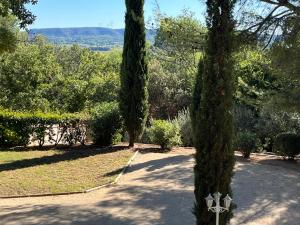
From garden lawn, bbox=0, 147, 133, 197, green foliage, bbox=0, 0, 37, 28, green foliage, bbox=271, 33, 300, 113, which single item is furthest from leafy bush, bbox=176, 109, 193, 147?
green foliage, bbox=0, 0, 37, 28

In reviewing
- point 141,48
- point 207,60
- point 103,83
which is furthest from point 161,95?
point 207,60

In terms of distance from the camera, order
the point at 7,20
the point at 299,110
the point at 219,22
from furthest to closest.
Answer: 1. the point at 299,110
2. the point at 7,20
3. the point at 219,22

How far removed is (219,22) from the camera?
635cm

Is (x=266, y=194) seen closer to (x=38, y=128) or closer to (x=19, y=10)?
(x=19, y=10)

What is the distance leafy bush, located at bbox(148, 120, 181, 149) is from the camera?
51.0 ft

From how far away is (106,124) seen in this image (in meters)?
15.9

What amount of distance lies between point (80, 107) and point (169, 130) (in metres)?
10.1

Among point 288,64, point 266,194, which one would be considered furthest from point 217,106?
point 266,194

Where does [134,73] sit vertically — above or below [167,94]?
above

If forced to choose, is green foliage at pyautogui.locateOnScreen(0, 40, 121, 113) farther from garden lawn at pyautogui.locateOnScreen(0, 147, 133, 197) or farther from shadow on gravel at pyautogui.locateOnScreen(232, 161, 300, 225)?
shadow on gravel at pyautogui.locateOnScreen(232, 161, 300, 225)

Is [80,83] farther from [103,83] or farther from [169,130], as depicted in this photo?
[169,130]

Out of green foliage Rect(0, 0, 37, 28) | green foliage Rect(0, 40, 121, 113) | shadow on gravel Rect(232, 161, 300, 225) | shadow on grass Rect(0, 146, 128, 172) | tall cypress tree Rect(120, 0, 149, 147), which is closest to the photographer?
green foliage Rect(0, 0, 37, 28)

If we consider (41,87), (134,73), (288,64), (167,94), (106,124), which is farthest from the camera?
(41,87)

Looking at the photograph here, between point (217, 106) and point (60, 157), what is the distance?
897cm
